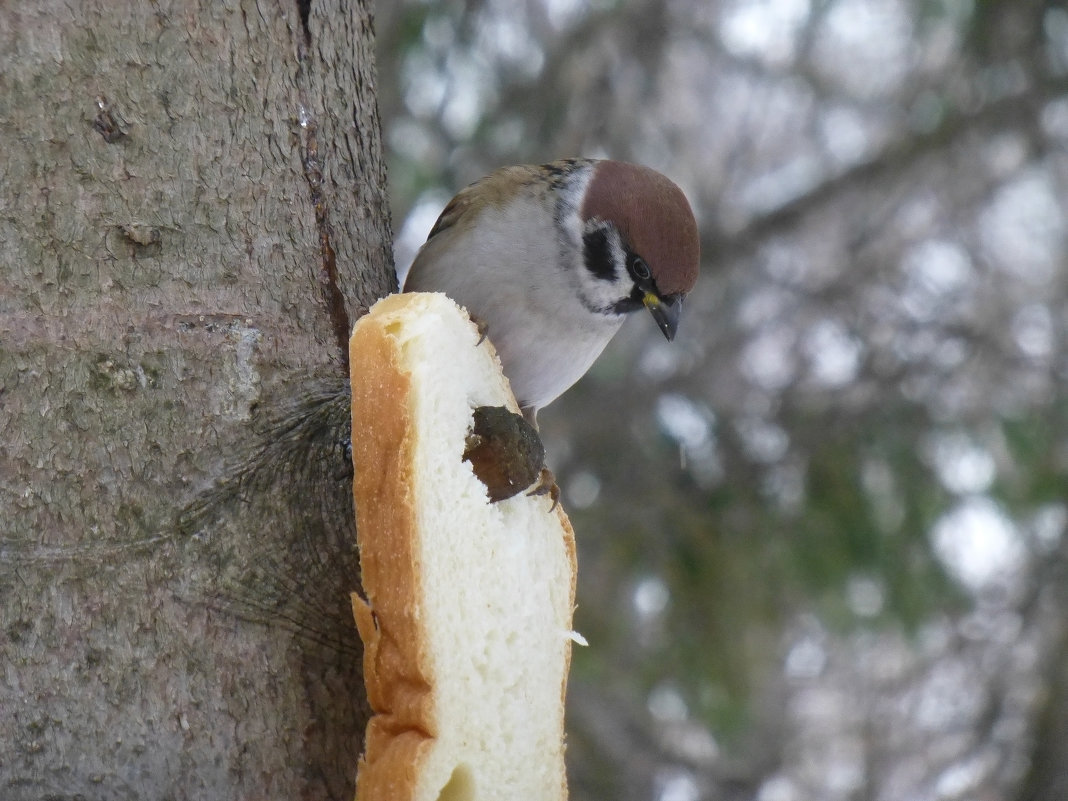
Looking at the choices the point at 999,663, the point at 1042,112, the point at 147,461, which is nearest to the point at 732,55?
the point at 1042,112

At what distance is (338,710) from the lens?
61.7 inches

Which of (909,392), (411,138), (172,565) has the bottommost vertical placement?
(172,565)

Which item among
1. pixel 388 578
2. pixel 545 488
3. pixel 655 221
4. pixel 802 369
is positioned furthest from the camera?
pixel 802 369

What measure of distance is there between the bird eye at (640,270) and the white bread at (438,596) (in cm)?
90

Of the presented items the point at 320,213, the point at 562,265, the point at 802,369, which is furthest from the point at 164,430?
the point at 802,369

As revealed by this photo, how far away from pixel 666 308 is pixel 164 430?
4.06 ft

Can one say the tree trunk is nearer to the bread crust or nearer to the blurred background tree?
the bread crust

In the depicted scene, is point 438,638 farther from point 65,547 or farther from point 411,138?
point 411,138

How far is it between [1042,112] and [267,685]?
4.16m

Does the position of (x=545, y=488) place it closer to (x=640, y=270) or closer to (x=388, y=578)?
(x=388, y=578)

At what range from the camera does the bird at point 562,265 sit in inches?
94.1

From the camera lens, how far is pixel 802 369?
4793 millimetres

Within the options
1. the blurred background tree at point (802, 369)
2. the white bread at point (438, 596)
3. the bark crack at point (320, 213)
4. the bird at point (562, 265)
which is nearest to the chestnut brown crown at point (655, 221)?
the bird at point (562, 265)

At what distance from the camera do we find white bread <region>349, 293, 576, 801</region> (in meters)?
1.44
